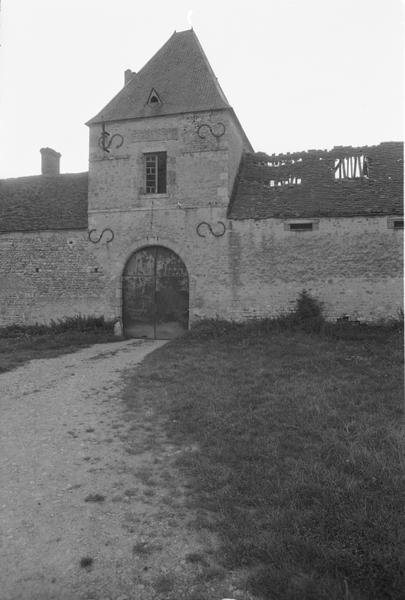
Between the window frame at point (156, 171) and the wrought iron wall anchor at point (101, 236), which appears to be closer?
the window frame at point (156, 171)

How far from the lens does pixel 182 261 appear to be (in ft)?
45.0

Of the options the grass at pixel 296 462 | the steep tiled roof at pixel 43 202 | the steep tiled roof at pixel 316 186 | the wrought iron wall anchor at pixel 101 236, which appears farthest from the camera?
the steep tiled roof at pixel 43 202

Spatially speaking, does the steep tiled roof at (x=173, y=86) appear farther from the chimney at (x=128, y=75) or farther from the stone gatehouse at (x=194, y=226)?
the chimney at (x=128, y=75)

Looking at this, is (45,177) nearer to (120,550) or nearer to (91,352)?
(91,352)

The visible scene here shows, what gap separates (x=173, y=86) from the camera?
14297 millimetres

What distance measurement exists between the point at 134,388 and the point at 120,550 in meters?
4.26

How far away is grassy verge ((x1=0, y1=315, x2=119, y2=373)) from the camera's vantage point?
10938 mm

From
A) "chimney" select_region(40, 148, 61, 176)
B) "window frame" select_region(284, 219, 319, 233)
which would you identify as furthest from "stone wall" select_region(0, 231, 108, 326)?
"window frame" select_region(284, 219, 319, 233)

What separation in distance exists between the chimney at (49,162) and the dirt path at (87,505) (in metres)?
13.9

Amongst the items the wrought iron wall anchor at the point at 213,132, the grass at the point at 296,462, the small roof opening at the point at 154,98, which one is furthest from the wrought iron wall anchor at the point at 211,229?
the grass at the point at 296,462

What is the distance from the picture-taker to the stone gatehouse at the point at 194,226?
1273 cm

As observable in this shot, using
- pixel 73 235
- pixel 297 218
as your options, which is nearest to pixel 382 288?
pixel 297 218

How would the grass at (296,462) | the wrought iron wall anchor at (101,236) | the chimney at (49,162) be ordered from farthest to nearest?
1. the chimney at (49,162)
2. the wrought iron wall anchor at (101,236)
3. the grass at (296,462)

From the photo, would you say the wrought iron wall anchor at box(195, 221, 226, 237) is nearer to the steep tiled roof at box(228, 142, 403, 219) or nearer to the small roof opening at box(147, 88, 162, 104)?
the steep tiled roof at box(228, 142, 403, 219)
